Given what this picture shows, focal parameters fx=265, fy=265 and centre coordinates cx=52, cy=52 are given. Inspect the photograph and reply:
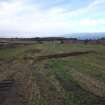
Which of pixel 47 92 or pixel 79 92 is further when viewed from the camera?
pixel 47 92

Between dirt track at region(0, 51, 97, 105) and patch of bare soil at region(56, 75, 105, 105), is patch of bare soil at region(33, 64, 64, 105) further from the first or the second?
patch of bare soil at region(56, 75, 105, 105)

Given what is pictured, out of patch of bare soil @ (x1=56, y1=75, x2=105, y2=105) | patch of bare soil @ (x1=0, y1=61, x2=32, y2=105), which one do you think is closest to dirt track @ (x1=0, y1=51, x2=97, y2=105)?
patch of bare soil @ (x1=0, y1=61, x2=32, y2=105)

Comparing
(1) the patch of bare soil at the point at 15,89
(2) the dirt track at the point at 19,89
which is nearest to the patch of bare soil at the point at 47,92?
(2) the dirt track at the point at 19,89

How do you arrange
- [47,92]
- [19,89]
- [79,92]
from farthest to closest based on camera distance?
[19,89] → [47,92] → [79,92]

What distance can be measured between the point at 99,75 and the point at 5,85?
526 cm

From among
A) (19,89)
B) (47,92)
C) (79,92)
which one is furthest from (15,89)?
(79,92)

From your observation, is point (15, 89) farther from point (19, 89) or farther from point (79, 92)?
point (79, 92)

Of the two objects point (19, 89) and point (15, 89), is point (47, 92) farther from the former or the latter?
point (15, 89)

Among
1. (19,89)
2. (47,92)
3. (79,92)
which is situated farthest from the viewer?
(19,89)

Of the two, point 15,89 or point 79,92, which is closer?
point 79,92

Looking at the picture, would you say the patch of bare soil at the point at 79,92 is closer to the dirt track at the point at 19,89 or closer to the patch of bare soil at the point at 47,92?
the patch of bare soil at the point at 47,92

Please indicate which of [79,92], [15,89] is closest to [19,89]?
[15,89]

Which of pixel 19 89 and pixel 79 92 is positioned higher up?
pixel 79 92

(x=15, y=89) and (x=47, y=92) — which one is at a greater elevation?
(x=47, y=92)
